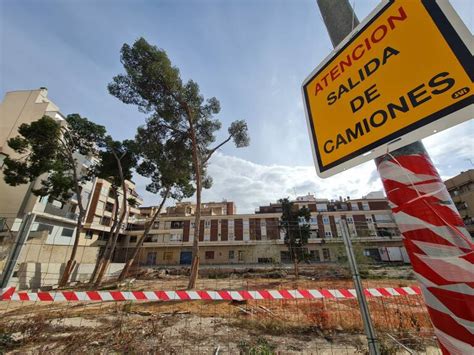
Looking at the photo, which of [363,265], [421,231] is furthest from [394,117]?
[363,265]

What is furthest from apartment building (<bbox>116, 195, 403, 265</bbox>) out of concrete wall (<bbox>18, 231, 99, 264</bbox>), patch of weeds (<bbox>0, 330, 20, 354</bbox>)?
patch of weeds (<bbox>0, 330, 20, 354</bbox>)

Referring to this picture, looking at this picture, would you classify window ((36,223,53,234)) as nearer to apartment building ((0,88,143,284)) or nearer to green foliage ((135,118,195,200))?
apartment building ((0,88,143,284))

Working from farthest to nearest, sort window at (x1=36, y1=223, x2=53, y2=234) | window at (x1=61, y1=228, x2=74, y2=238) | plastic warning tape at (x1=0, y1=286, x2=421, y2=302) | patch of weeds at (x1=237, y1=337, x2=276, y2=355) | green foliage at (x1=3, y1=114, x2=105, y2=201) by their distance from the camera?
window at (x1=61, y1=228, x2=74, y2=238) → window at (x1=36, y1=223, x2=53, y2=234) → green foliage at (x1=3, y1=114, x2=105, y2=201) → plastic warning tape at (x1=0, y1=286, x2=421, y2=302) → patch of weeds at (x1=237, y1=337, x2=276, y2=355)

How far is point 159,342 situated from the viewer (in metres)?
4.12

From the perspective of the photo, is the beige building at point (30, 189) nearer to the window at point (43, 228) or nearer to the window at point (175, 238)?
the window at point (43, 228)

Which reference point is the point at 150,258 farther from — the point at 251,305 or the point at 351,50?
the point at 351,50

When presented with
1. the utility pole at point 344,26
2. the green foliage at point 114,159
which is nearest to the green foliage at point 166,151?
the green foliage at point 114,159

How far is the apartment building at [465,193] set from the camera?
3081 cm

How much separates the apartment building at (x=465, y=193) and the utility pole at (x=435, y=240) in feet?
144

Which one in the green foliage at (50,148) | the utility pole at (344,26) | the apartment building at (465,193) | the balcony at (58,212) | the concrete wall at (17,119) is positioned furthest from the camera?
the apartment building at (465,193)

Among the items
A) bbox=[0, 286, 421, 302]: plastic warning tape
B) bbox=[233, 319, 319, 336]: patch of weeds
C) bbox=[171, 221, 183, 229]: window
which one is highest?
bbox=[171, 221, 183, 229]: window

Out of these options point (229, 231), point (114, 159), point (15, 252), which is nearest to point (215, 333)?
point (15, 252)

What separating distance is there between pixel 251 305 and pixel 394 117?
26.6 feet

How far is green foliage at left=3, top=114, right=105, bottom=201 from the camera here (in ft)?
45.7
